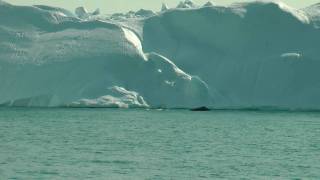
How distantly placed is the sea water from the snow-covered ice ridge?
3208 centimetres

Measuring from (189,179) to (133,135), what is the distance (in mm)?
24594

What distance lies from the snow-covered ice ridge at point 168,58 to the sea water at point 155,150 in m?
32.1

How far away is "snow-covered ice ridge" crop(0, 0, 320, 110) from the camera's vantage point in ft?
365

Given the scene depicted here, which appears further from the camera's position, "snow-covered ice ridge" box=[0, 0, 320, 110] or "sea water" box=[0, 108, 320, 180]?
"snow-covered ice ridge" box=[0, 0, 320, 110]

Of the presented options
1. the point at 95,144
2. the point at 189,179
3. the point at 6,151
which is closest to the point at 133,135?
the point at 95,144

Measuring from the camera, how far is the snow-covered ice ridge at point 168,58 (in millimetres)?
111250

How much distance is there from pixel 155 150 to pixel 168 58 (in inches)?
2871

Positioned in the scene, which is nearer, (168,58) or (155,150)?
(155,150)

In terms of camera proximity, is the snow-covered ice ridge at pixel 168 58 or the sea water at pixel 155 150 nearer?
the sea water at pixel 155 150

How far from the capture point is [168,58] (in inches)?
4838

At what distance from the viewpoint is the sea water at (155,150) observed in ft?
130

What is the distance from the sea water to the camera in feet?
130

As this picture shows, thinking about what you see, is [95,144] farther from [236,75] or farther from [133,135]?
[236,75]

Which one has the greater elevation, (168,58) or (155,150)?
(155,150)
